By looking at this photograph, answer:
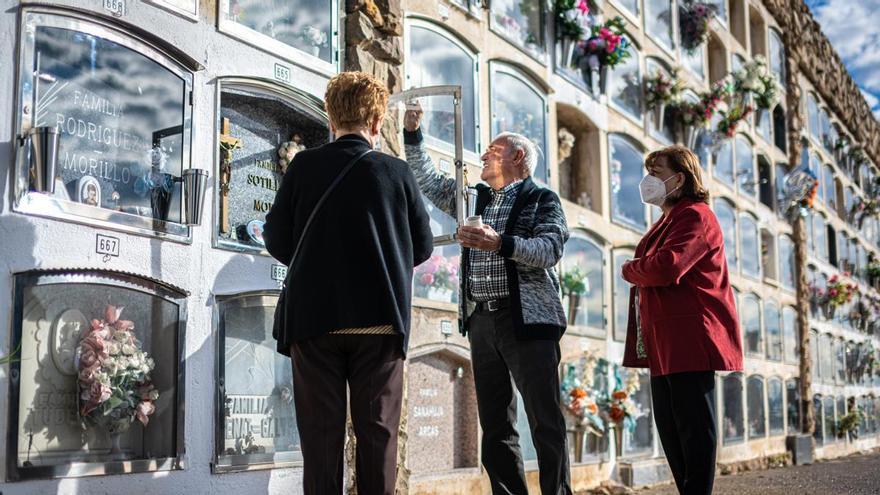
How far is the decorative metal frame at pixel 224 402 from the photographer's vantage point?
411 centimetres

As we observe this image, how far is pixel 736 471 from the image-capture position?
33.3 ft

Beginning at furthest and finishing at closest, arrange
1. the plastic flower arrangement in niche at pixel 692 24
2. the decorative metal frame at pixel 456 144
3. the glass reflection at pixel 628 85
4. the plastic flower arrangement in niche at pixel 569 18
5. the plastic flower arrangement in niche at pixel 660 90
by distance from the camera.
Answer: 1. the plastic flower arrangement in niche at pixel 692 24
2. the plastic flower arrangement in niche at pixel 660 90
3. the glass reflection at pixel 628 85
4. the plastic flower arrangement in niche at pixel 569 18
5. the decorative metal frame at pixel 456 144

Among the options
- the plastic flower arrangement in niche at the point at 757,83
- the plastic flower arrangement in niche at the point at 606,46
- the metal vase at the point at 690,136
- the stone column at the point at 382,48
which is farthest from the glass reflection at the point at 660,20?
the stone column at the point at 382,48

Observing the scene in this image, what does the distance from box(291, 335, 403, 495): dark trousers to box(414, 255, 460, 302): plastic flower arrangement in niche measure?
291 cm

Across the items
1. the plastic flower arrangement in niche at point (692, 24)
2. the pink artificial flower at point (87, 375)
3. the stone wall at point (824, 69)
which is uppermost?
the stone wall at point (824, 69)

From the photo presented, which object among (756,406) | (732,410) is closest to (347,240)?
(732,410)

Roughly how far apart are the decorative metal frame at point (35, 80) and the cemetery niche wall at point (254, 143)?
0.22 metres

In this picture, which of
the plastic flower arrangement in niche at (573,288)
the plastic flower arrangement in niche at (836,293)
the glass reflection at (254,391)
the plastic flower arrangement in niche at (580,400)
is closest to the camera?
the glass reflection at (254,391)

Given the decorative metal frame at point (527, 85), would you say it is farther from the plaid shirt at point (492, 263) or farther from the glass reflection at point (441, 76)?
the plaid shirt at point (492, 263)

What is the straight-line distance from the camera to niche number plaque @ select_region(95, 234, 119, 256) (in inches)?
144

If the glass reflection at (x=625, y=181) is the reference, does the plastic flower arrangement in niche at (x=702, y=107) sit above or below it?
above

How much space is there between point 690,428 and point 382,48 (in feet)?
9.09

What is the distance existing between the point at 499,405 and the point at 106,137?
1.76 m

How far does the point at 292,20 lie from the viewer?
4.89 m
